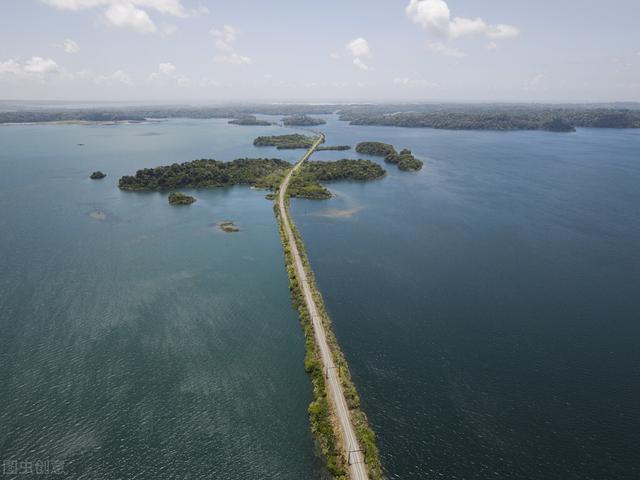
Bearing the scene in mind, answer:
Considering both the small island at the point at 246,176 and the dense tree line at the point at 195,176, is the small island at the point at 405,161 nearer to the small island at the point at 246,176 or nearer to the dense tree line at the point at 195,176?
the small island at the point at 246,176

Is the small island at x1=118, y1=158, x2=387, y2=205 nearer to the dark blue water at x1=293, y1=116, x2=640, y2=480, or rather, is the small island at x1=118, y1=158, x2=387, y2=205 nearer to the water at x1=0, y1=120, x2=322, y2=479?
the dark blue water at x1=293, y1=116, x2=640, y2=480

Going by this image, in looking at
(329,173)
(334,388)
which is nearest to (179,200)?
(329,173)

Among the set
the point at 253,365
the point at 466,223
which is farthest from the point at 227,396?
the point at 466,223

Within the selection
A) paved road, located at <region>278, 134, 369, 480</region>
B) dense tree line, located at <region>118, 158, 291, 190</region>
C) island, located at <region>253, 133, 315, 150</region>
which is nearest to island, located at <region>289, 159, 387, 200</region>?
dense tree line, located at <region>118, 158, 291, 190</region>

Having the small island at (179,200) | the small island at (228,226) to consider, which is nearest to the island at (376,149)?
the small island at (179,200)

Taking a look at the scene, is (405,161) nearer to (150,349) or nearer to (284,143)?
(284,143)
